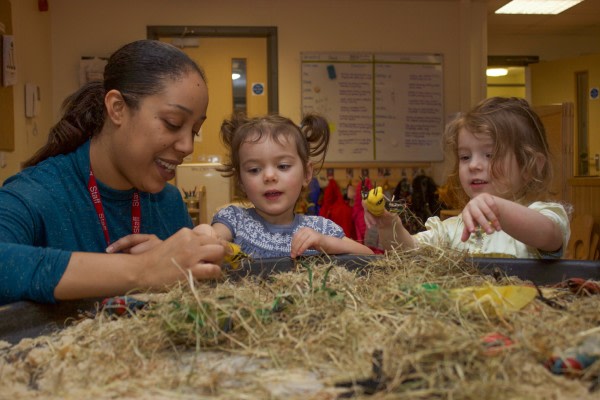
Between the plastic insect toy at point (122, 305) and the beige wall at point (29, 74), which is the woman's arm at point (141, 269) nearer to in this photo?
the plastic insect toy at point (122, 305)

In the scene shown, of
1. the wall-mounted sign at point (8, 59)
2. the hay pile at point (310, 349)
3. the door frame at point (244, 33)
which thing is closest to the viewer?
the hay pile at point (310, 349)

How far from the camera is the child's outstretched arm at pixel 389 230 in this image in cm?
151

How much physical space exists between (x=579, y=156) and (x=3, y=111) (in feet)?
19.8

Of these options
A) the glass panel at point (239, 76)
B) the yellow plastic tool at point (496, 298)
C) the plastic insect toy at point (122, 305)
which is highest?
the glass panel at point (239, 76)

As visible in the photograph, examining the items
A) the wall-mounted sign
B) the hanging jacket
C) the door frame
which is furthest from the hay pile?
the door frame

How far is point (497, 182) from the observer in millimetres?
1612

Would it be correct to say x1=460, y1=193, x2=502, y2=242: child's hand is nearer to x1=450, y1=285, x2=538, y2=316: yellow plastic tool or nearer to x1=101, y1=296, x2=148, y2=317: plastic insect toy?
x1=450, y1=285, x2=538, y2=316: yellow plastic tool

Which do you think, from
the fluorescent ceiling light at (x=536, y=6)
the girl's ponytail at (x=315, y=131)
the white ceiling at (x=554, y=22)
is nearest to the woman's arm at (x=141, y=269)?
the girl's ponytail at (x=315, y=131)

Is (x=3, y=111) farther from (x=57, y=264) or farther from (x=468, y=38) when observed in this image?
(x=468, y=38)

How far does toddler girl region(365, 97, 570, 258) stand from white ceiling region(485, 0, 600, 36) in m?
4.51

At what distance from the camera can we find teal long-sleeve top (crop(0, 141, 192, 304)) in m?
0.95

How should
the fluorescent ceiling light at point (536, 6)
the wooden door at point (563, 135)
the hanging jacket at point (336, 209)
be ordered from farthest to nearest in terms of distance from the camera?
the fluorescent ceiling light at point (536, 6)
the hanging jacket at point (336, 209)
the wooden door at point (563, 135)

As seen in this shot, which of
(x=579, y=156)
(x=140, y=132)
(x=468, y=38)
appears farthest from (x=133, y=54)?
(x=579, y=156)

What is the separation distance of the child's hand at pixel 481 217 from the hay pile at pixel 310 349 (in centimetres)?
19
